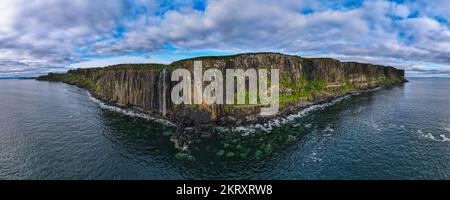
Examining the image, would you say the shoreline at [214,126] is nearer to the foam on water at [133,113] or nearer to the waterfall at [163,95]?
the foam on water at [133,113]

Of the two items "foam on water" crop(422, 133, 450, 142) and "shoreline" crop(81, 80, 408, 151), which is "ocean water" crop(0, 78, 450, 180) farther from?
"shoreline" crop(81, 80, 408, 151)

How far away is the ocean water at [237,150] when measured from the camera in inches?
2258

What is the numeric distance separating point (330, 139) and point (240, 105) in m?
38.1

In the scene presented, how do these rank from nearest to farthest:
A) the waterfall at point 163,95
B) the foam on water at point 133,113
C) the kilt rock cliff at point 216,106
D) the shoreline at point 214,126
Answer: the shoreline at point 214,126
the kilt rock cliff at point 216,106
the foam on water at point 133,113
the waterfall at point 163,95

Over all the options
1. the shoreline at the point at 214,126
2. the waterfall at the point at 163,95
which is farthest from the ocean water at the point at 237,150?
the waterfall at the point at 163,95

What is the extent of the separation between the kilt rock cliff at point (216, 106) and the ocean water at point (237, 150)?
28.9 feet

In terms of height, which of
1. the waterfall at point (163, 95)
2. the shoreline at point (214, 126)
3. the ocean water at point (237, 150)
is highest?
the waterfall at point (163, 95)

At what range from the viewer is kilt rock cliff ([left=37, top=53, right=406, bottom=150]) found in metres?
95.2

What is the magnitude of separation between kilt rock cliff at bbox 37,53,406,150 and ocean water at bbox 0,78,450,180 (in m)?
8.80

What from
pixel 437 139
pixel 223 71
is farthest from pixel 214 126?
pixel 437 139

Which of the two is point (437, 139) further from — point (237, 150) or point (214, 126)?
point (214, 126)

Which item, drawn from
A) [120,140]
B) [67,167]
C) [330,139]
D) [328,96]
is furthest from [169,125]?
[328,96]

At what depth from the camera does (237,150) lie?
229 ft

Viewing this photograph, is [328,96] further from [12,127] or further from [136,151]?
[12,127]
